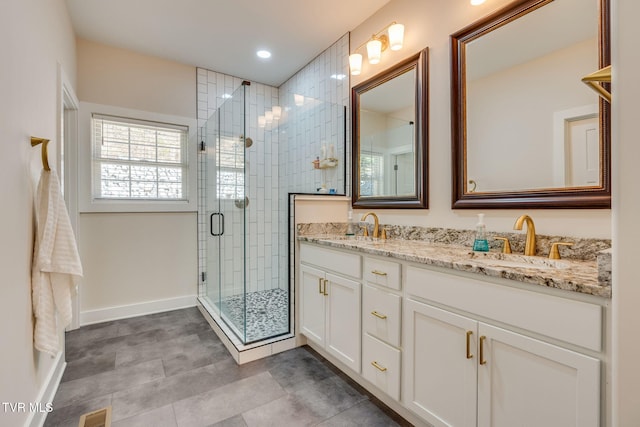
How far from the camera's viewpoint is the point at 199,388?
181 cm

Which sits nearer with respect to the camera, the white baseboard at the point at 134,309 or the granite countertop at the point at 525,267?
the granite countertop at the point at 525,267

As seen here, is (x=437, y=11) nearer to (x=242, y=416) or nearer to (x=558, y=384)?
(x=558, y=384)

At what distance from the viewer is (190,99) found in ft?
10.9

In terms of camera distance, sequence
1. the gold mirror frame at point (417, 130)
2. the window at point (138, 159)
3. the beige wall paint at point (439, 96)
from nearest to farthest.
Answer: the beige wall paint at point (439, 96), the gold mirror frame at point (417, 130), the window at point (138, 159)

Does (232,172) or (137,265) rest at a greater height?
(232,172)

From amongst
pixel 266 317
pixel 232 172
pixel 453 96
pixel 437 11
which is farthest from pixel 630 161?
pixel 266 317

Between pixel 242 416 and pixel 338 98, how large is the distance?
255 centimetres

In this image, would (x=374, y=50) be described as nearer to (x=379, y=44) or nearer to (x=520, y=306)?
(x=379, y=44)

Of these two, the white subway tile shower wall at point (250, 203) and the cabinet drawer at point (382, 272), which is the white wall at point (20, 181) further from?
the cabinet drawer at point (382, 272)

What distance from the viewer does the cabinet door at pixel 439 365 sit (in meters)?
1.19

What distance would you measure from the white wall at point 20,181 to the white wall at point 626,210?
188 cm

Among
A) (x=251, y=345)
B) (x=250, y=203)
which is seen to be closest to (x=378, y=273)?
(x=251, y=345)

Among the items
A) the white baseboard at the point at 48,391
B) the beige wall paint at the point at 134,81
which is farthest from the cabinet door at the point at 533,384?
the beige wall paint at the point at 134,81

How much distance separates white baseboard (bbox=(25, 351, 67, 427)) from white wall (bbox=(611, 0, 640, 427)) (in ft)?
7.11
